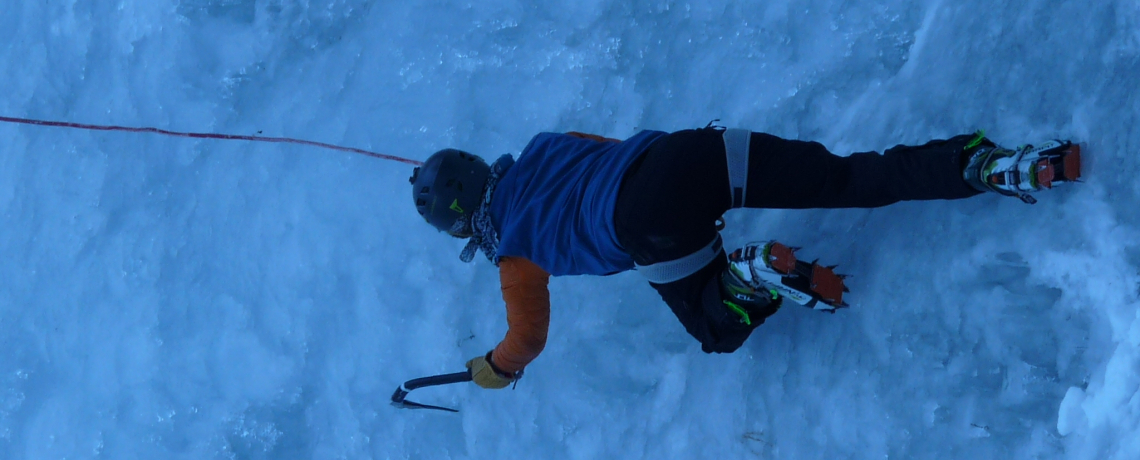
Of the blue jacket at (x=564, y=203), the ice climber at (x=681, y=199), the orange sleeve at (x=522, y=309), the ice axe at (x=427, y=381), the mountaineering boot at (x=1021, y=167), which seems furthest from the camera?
the ice axe at (x=427, y=381)

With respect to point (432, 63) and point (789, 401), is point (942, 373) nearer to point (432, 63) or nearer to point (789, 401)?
point (789, 401)

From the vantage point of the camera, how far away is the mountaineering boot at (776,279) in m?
1.70

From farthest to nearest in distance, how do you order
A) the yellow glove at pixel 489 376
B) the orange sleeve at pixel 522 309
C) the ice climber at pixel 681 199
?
1. the yellow glove at pixel 489 376
2. the orange sleeve at pixel 522 309
3. the ice climber at pixel 681 199

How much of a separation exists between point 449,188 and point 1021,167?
135 centimetres

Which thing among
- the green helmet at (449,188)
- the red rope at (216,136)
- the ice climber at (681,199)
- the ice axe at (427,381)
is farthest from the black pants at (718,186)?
the red rope at (216,136)

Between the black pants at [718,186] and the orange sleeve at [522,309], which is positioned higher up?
the black pants at [718,186]

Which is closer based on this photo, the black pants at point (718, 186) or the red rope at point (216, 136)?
the black pants at point (718, 186)

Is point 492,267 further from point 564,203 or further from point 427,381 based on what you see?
point 564,203

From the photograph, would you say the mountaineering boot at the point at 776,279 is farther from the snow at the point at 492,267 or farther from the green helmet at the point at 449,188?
the green helmet at the point at 449,188

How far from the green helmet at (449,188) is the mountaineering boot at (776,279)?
72 cm

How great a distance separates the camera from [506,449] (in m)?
2.91

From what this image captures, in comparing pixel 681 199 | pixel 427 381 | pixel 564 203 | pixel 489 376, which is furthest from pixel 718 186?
pixel 427 381

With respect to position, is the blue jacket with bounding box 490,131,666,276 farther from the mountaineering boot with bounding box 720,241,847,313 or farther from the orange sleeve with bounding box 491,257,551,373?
the mountaineering boot with bounding box 720,241,847,313

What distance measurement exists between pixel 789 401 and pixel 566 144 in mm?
912
